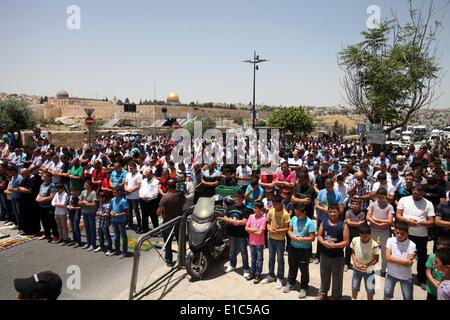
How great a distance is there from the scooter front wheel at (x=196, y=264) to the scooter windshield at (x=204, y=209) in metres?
0.65

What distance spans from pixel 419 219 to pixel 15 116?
35455 millimetres

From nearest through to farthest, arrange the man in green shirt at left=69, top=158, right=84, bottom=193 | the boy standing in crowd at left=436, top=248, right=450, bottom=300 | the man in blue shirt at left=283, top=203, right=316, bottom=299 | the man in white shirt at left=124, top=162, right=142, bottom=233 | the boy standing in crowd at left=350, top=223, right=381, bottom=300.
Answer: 1. the boy standing in crowd at left=436, top=248, right=450, bottom=300
2. the boy standing in crowd at left=350, top=223, right=381, bottom=300
3. the man in blue shirt at left=283, top=203, right=316, bottom=299
4. the man in white shirt at left=124, top=162, right=142, bottom=233
5. the man in green shirt at left=69, top=158, right=84, bottom=193

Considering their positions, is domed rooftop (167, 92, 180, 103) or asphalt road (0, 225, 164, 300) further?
domed rooftop (167, 92, 180, 103)

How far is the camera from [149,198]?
7465mm

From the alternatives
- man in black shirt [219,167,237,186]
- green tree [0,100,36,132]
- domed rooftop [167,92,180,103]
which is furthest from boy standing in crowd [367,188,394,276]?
domed rooftop [167,92,180,103]

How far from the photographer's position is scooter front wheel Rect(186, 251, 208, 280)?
5.31 metres

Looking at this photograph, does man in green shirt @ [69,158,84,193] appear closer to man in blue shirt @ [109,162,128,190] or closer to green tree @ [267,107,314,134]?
man in blue shirt @ [109,162,128,190]

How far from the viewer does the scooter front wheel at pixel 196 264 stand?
531cm

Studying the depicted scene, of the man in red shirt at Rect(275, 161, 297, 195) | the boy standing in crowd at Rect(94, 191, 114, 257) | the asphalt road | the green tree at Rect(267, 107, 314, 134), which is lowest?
the asphalt road

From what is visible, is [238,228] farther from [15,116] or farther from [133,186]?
[15,116]

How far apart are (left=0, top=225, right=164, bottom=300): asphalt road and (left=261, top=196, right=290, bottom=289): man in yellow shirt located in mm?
2109

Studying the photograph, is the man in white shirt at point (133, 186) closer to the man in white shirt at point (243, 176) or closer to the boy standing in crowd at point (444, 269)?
the man in white shirt at point (243, 176)

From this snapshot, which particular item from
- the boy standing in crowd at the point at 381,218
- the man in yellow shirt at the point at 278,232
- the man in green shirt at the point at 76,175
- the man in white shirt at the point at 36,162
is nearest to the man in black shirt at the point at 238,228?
the man in yellow shirt at the point at 278,232

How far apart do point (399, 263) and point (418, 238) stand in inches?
46.4
